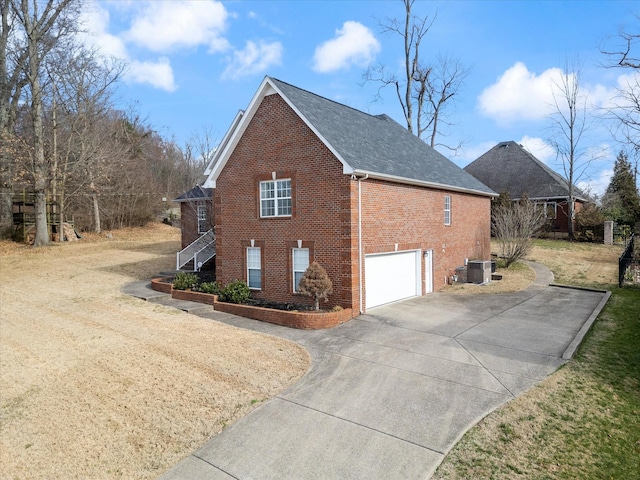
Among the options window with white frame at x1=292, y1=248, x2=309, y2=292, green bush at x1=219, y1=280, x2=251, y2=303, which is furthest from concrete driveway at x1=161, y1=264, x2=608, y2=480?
window with white frame at x1=292, y1=248, x2=309, y2=292

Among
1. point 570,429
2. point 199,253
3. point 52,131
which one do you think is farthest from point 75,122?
point 570,429

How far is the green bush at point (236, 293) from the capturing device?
1470cm

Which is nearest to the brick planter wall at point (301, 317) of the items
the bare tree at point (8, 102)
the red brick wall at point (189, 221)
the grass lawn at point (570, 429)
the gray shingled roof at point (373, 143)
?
the gray shingled roof at point (373, 143)

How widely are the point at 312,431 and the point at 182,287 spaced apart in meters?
12.1

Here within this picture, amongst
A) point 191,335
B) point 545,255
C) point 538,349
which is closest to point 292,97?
point 191,335

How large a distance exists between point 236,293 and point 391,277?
19.3 ft

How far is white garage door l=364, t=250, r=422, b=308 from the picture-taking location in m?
14.1

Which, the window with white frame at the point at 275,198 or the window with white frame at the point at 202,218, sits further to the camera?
the window with white frame at the point at 202,218

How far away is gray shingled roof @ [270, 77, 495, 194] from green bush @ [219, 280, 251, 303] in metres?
6.15

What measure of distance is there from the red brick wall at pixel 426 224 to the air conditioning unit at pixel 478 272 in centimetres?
78

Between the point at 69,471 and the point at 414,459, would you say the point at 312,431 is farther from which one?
the point at 69,471

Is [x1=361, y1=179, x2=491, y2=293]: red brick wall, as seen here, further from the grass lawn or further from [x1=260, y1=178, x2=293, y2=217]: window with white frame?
the grass lawn

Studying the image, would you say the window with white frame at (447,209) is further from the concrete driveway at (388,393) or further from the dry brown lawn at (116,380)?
the concrete driveway at (388,393)

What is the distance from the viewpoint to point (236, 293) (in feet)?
48.5
